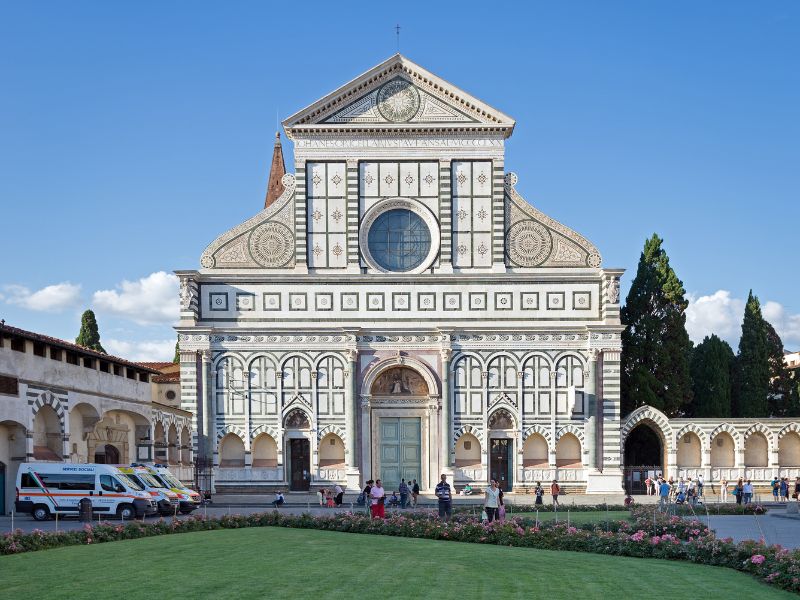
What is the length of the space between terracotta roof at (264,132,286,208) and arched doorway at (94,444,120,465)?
126 feet

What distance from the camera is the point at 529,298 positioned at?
170 feet

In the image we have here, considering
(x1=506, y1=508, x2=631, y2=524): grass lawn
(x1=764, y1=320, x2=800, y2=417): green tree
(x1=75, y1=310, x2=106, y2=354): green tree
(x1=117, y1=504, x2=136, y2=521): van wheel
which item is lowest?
(x1=506, y1=508, x2=631, y2=524): grass lawn

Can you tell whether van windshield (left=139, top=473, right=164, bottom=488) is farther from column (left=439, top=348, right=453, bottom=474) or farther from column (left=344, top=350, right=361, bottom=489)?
column (left=439, top=348, right=453, bottom=474)

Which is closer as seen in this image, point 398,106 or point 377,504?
point 377,504

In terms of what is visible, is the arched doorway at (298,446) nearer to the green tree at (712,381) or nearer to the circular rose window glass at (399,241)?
the circular rose window glass at (399,241)

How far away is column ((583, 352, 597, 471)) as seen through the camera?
51125 mm

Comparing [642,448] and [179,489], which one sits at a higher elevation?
[179,489]

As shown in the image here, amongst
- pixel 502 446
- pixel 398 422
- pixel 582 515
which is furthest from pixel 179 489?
pixel 502 446

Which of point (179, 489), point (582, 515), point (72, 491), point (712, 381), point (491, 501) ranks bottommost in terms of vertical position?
point (582, 515)

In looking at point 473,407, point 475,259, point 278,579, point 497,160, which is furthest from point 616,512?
point 278,579

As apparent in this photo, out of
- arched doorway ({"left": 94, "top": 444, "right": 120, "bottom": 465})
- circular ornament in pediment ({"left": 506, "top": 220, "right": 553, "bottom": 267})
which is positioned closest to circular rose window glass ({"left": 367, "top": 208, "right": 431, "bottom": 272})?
circular ornament in pediment ({"left": 506, "top": 220, "right": 553, "bottom": 267})

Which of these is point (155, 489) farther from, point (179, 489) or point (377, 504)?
point (377, 504)

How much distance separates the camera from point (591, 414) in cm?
5134

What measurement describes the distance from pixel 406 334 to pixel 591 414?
928cm
